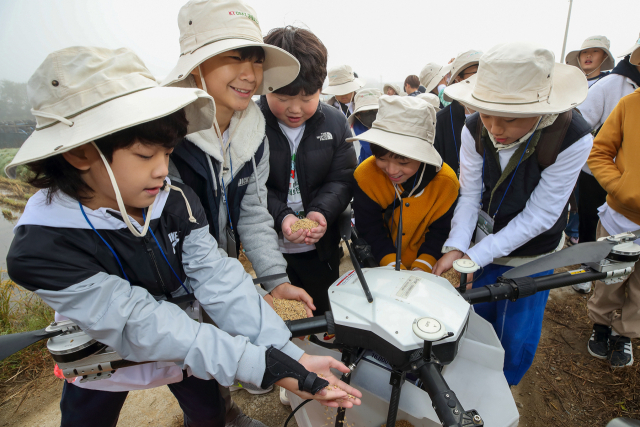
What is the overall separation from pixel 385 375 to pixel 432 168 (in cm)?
126

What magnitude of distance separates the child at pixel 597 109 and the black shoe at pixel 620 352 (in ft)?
2.88

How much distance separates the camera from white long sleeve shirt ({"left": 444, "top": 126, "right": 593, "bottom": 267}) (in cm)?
166

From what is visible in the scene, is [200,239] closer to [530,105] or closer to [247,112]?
[247,112]

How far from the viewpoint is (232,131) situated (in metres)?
1.68

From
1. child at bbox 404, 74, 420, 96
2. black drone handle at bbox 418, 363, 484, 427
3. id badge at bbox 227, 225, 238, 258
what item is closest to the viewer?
black drone handle at bbox 418, 363, 484, 427

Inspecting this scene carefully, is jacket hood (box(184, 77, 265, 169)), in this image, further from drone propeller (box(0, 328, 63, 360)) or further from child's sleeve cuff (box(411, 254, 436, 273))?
child's sleeve cuff (box(411, 254, 436, 273))

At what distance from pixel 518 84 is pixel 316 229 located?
49.5 inches

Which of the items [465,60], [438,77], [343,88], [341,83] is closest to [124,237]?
[465,60]

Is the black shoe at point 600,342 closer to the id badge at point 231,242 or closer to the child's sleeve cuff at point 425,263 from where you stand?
the child's sleeve cuff at point 425,263

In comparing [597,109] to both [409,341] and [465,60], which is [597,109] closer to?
[465,60]

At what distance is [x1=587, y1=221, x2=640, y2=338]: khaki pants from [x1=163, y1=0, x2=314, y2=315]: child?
2.46m

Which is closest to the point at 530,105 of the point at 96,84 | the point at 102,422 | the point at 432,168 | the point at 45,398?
the point at 432,168

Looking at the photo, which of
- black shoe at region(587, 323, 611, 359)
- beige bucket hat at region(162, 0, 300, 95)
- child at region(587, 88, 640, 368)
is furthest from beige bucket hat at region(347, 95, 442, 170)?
black shoe at region(587, 323, 611, 359)

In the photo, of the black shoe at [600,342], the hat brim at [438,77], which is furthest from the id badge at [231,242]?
the hat brim at [438,77]
